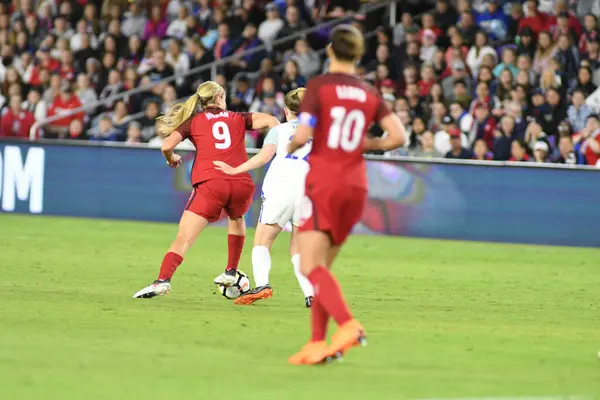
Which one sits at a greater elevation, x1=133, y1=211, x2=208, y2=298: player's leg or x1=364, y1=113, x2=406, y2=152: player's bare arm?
x1=364, y1=113, x2=406, y2=152: player's bare arm

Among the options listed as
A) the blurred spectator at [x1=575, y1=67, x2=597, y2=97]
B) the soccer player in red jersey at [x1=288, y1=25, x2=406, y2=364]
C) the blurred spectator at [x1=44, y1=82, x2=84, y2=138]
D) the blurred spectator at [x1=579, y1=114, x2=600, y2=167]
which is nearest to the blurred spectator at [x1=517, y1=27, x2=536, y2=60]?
the blurred spectator at [x1=575, y1=67, x2=597, y2=97]

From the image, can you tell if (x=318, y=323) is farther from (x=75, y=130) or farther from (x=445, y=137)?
(x=75, y=130)

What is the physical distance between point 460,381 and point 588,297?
5.89 meters

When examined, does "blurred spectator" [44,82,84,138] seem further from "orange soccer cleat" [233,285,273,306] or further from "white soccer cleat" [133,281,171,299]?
"orange soccer cleat" [233,285,273,306]

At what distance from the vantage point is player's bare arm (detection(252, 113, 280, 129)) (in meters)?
11.2

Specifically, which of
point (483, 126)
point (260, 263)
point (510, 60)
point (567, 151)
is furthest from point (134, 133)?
point (260, 263)

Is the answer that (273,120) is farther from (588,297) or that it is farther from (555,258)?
(555,258)

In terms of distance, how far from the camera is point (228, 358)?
7867 mm

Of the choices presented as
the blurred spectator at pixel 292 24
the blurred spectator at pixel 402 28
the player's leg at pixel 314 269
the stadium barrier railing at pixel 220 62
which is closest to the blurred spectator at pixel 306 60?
the stadium barrier railing at pixel 220 62

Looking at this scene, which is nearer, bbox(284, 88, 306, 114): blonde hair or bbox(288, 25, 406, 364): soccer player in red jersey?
bbox(288, 25, 406, 364): soccer player in red jersey

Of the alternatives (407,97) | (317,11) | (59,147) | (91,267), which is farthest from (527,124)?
(91,267)

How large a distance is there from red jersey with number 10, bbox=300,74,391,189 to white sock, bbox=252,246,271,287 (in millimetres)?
3495

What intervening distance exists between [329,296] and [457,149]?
13072mm

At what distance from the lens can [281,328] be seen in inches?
374
